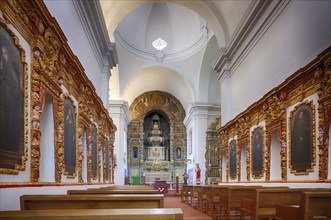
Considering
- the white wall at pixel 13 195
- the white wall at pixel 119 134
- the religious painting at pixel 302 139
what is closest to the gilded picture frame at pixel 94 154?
the white wall at pixel 13 195

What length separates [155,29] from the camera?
2139 centimetres

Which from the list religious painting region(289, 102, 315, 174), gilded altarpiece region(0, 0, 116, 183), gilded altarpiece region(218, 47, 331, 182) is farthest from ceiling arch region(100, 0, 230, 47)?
religious painting region(289, 102, 315, 174)

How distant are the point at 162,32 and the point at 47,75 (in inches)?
681

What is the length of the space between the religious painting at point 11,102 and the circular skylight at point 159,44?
59.0 ft

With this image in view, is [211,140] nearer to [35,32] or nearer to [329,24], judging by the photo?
[329,24]

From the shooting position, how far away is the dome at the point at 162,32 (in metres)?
19.8

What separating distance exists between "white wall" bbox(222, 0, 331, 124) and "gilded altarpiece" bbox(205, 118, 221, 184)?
8.56m

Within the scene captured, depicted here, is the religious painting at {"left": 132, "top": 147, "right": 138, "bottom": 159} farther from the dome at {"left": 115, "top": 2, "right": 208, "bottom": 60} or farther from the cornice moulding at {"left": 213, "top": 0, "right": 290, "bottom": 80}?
the cornice moulding at {"left": 213, "top": 0, "right": 290, "bottom": 80}

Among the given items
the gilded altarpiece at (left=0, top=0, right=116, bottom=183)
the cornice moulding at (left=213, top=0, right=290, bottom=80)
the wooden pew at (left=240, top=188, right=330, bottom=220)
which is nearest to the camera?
the gilded altarpiece at (left=0, top=0, right=116, bottom=183)

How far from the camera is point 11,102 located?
3.66 meters

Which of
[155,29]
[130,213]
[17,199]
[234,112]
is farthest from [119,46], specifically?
[130,213]

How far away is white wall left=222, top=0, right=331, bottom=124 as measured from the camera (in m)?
6.47

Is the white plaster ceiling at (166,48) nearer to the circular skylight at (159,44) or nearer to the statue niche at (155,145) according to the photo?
the circular skylight at (159,44)

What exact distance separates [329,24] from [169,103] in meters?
22.3
